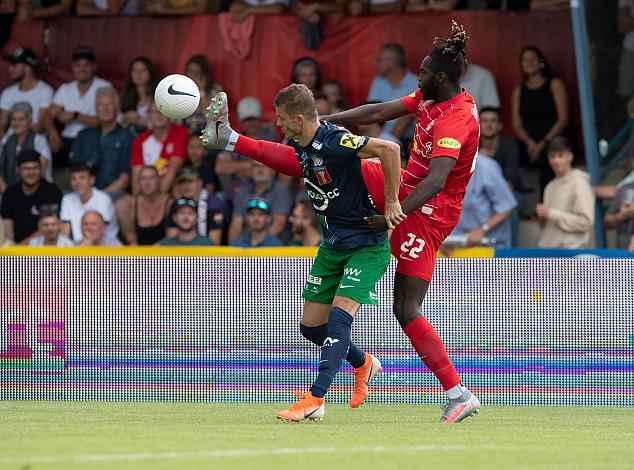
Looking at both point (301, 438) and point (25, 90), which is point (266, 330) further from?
point (25, 90)

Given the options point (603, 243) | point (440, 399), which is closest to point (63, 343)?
point (440, 399)

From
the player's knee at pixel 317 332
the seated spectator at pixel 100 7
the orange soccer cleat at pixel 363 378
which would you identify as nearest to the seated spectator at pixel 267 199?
the seated spectator at pixel 100 7

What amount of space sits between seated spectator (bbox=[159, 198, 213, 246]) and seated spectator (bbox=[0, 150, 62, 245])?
2.04 metres

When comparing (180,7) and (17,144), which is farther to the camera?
(180,7)

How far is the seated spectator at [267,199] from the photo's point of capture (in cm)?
1483

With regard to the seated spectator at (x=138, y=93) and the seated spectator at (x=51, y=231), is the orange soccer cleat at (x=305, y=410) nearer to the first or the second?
the seated spectator at (x=51, y=231)

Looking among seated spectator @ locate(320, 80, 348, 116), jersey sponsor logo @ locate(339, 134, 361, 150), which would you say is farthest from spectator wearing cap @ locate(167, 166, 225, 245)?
jersey sponsor logo @ locate(339, 134, 361, 150)

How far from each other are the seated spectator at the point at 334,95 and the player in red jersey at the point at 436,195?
655cm

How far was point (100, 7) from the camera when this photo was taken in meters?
17.7

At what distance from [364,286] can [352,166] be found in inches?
31.5

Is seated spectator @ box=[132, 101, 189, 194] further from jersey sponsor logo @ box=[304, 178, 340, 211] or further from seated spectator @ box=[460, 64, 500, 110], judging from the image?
jersey sponsor logo @ box=[304, 178, 340, 211]

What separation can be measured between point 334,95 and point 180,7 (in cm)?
304

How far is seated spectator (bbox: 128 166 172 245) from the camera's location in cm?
1520

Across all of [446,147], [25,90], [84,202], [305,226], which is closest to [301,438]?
[446,147]
